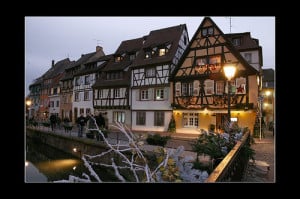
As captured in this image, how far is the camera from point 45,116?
7824 millimetres

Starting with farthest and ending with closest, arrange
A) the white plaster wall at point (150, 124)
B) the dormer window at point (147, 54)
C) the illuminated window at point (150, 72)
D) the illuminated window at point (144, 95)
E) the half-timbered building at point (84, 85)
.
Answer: the dormer window at point (147, 54)
the illuminated window at point (144, 95)
the illuminated window at point (150, 72)
the white plaster wall at point (150, 124)
the half-timbered building at point (84, 85)

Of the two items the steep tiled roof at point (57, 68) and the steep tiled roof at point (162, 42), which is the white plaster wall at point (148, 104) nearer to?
the steep tiled roof at point (162, 42)

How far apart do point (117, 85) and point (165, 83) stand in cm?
231

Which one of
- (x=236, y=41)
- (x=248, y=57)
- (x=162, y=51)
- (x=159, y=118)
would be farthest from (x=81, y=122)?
(x=236, y=41)

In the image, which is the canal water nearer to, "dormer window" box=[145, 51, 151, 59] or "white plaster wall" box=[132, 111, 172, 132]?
"white plaster wall" box=[132, 111, 172, 132]

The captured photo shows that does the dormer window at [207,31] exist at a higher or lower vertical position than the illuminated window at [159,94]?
higher

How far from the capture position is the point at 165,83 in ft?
34.5

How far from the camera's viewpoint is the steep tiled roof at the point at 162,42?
35.4ft

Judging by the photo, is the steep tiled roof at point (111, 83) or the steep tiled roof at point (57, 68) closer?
the steep tiled roof at point (57, 68)

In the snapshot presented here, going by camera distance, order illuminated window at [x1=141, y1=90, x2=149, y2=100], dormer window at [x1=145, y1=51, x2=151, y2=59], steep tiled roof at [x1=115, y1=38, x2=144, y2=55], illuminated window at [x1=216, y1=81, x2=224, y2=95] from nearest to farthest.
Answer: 1. illuminated window at [x1=216, y1=81, x2=224, y2=95]
2. illuminated window at [x1=141, y1=90, x2=149, y2=100]
3. dormer window at [x1=145, y1=51, x2=151, y2=59]
4. steep tiled roof at [x1=115, y1=38, x2=144, y2=55]

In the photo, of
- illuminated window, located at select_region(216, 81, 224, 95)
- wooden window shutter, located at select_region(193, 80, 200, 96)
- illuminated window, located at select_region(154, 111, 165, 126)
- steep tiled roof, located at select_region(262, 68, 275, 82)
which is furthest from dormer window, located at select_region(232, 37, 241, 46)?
illuminated window, located at select_region(154, 111, 165, 126)

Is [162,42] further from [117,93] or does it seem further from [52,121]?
[52,121]

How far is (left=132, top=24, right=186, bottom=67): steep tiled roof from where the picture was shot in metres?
10.8

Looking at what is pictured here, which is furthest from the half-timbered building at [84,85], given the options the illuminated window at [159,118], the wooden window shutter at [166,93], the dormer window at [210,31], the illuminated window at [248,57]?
the illuminated window at [248,57]
